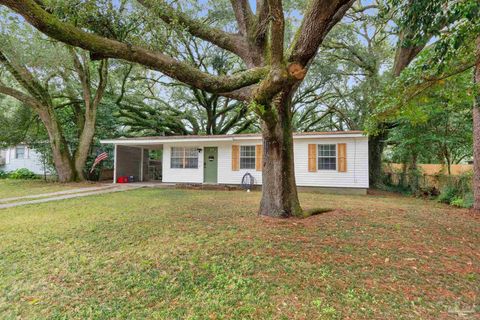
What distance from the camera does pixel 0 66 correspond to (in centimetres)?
1137

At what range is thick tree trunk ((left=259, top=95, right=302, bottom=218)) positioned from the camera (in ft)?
16.7

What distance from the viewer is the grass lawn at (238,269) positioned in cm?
226

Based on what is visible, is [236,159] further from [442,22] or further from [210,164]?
→ [442,22]

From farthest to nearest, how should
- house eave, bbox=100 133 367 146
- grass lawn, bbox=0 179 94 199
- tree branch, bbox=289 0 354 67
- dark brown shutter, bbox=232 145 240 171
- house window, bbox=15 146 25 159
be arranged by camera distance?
house window, bbox=15 146 25 159, dark brown shutter, bbox=232 145 240 171, house eave, bbox=100 133 367 146, grass lawn, bbox=0 179 94 199, tree branch, bbox=289 0 354 67

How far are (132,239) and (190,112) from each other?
14739 mm

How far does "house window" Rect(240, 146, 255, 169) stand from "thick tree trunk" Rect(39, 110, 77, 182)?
849 centimetres

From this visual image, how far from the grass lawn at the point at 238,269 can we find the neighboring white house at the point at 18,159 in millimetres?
17404

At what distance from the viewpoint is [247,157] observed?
1207cm

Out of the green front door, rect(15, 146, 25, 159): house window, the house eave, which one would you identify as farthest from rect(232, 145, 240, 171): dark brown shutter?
rect(15, 146, 25, 159): house window

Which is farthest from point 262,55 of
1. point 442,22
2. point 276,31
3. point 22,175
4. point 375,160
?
point 22,175

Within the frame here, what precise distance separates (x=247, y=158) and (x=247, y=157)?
47 mm

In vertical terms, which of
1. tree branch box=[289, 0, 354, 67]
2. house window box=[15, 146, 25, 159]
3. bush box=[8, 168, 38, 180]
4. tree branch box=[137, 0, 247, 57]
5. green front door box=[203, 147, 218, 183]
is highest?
tree branch box=[137, 0, 247, 57]

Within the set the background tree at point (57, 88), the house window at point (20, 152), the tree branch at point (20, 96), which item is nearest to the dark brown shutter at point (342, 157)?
the background tree at point (57, 88)

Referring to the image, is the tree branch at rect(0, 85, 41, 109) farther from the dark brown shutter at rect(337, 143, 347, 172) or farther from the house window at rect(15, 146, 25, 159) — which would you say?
the dark brown shutter at rect(337, 143, 347, 172)
